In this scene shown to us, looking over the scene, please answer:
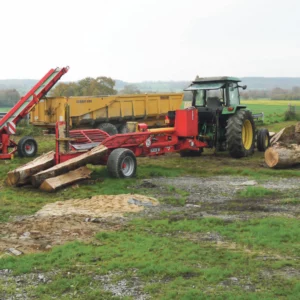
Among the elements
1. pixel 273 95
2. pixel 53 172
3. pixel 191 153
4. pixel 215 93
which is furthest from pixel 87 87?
pixel 273 95

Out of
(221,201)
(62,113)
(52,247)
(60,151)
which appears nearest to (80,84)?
(62,113)

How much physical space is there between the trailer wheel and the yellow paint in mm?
5860

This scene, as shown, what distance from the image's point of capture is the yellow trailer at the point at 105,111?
750 inches

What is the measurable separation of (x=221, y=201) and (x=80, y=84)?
21.5 m

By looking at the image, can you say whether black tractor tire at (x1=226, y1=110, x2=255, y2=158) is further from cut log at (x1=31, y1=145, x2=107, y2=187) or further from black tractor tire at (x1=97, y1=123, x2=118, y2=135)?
black tractor tire at (x1=97, y1=123, x2=118, y2=135)

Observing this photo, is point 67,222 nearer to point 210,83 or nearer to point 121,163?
point 121,163

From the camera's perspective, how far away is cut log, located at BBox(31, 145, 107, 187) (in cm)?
1072

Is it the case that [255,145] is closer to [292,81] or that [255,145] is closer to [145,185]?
[145,185]

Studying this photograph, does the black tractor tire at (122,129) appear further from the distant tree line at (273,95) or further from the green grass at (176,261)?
the distant tree line at (273,95)

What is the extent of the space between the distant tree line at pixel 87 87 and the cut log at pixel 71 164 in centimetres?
1771

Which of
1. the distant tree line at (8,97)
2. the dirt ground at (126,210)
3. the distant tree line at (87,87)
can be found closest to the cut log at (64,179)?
the dirt ground at (126,210)

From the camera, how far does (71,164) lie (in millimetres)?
11125

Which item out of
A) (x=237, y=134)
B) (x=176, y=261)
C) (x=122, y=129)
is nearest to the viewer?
(x=176, y=261)

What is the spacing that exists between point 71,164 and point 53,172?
484 mm
